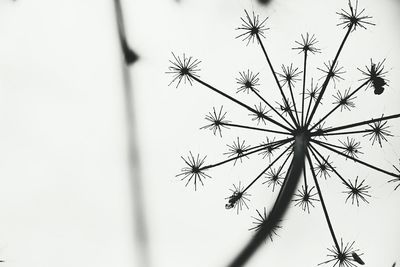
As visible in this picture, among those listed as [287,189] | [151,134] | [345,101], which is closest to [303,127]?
[287,189]

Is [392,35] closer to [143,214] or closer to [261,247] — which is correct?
[261,247]

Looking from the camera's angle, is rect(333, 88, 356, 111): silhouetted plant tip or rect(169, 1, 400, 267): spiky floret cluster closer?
rect(169, 1, 400, 267): spiky floret cluster

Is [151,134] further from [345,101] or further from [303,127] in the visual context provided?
[303,127]

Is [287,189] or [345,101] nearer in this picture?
[287,189]

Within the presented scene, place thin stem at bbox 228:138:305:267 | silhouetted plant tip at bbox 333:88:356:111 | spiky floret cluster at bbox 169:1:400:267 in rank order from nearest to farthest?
thin stem at bbox 228:138:305:267 < spiky floret cluster at bbox 169:1:400:267 < silhouetted plant tip at bbox 333:88:356:111

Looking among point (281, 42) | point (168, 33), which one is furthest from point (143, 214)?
point (281, 42)

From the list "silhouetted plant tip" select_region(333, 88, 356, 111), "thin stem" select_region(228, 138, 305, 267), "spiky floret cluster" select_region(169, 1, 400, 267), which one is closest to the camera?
"thin stem" select_region(228, 138, 305, 267)

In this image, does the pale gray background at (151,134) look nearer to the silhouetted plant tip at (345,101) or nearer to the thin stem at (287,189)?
the thin stem at (287,189)

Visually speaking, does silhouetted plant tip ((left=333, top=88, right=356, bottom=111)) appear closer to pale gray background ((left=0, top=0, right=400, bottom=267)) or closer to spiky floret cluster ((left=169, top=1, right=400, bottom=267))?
spiky floret cluster ((left=169, top=1, right=400, bottom=267))

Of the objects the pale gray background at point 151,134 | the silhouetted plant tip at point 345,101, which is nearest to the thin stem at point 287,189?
the silhouetted plant tip at point 345,101

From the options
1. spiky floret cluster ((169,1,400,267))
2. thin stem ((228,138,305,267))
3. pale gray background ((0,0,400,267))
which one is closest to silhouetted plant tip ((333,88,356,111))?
spiky floret cluster ((169,1,400,267))
